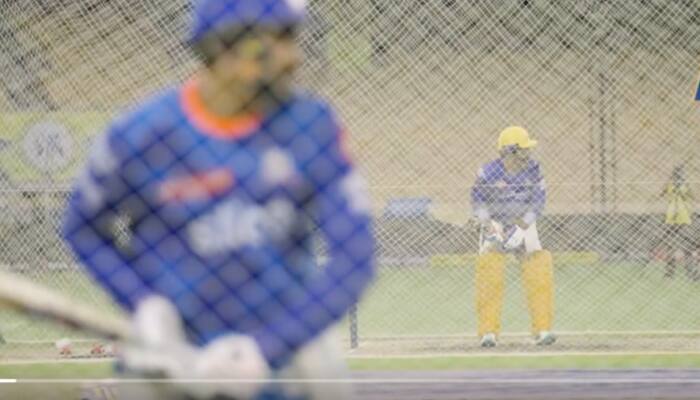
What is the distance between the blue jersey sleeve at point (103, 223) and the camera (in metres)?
3.36

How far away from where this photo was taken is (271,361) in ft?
10.6

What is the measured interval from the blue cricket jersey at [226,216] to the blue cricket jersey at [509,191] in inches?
231

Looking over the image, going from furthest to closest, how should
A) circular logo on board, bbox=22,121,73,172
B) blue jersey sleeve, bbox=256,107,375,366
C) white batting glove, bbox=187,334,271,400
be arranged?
circular logo on board, bbox=22,121,73,172 < blue jersey sleeve, bbox=256,107,375,366 < white batting glove, bbox=187,334,271,400

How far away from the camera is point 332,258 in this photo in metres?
3.37

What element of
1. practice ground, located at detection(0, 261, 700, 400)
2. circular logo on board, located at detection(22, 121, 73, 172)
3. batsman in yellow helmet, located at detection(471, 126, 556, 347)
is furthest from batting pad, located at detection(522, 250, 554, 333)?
circular logo on board, located at detection(22, 121, 73, 172)

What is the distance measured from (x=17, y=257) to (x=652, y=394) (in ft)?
11.3

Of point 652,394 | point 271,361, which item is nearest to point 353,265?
point 271,361

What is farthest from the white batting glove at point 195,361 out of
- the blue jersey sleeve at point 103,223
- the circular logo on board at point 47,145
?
the circular logo on board at point 47,145

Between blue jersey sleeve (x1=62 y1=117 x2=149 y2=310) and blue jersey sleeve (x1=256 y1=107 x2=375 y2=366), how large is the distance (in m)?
0.27

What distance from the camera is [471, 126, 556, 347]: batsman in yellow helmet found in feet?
30.3

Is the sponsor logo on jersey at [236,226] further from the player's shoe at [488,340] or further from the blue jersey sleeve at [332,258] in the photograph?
the player's shoe at [488,340]

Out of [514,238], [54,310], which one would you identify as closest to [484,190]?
[514,238]

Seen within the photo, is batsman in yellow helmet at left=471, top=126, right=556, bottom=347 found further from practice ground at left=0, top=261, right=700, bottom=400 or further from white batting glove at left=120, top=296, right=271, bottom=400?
white batting glove at left=120, top=296, right=271, bottom=400

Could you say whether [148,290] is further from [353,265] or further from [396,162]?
[396,162]
